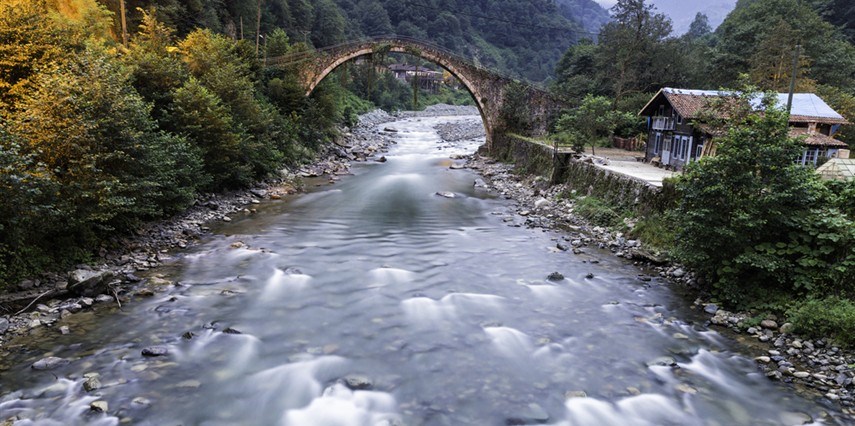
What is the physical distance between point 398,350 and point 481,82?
29.4 m

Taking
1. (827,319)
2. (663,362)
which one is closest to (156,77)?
(663,362)

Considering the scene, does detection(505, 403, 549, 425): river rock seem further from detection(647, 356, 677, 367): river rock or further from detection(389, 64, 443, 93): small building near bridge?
detection(389, 64, 443, 93): small building near bridge

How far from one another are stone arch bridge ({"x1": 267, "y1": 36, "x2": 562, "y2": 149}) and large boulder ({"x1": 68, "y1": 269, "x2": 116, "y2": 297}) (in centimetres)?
2458

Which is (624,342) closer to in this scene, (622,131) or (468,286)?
(468,286)

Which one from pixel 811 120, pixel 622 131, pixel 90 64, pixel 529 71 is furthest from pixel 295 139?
pixel 529 71

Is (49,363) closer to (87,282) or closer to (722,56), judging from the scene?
(87,282)

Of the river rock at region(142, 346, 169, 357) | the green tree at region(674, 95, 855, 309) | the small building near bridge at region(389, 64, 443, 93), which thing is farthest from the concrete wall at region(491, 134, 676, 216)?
the small building near bridge at region(389, 64, 443, 93)

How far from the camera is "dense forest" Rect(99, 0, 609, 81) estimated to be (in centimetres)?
5144

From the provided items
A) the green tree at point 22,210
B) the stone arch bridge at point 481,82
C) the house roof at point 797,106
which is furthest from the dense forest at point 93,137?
the house roof at point 797,106

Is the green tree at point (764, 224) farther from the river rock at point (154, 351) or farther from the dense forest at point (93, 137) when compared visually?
the dense forest at point (93, 137)

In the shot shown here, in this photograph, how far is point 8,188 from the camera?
26.4 feet

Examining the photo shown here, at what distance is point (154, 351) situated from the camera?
750cm

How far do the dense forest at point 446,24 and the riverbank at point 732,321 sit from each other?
34.7m

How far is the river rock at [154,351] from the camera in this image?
746 cm
